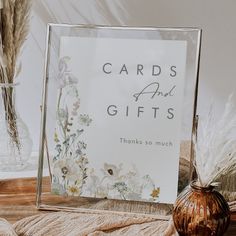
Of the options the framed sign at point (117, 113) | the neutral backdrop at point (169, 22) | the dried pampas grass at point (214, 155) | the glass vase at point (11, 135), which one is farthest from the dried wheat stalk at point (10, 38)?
the dried pampas grass at point (214, 155)

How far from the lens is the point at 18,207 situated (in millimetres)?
1026

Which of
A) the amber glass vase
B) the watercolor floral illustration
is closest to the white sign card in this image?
the watercolor floral illustration

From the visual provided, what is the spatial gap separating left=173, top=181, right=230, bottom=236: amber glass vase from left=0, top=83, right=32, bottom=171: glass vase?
504mm

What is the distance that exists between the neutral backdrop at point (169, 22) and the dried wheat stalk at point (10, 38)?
0.25 metres

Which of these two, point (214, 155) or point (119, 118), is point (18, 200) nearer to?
point (119, 118)

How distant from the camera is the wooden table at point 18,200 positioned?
3.23ft

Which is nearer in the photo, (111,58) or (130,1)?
(111,58)

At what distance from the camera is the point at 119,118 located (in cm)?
102

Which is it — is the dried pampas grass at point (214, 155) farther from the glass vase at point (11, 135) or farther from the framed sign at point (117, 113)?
the glass vase at point (11, 135)

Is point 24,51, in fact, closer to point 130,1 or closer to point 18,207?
point 130,1

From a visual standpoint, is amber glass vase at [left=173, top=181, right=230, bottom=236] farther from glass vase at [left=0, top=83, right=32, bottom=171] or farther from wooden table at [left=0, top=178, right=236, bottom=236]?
glass vase at [left=0, top=83, right=32, bottom=171]

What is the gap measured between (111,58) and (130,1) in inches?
15.9

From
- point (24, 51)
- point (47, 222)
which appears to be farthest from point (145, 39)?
point (24, 51)

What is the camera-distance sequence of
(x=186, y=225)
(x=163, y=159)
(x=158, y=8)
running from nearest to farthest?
(x=186, y=225), (x=163, y=159), (x=158, y=8)
